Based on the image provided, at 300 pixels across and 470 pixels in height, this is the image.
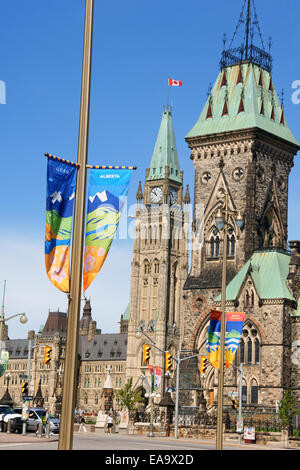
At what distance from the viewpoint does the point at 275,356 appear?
2820 inches

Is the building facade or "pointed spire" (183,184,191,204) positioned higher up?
"pointed spire" (183,184,191,204)

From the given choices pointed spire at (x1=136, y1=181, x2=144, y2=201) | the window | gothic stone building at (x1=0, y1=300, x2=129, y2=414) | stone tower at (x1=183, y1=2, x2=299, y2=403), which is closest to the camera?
the window

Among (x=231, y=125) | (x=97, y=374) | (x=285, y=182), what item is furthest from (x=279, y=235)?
(x=97, y=374)

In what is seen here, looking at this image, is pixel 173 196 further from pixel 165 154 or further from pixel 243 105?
pixel 243 105

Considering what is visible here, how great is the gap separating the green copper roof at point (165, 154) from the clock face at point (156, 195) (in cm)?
211

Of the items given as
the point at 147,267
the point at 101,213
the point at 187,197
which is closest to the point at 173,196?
the point at 187,197

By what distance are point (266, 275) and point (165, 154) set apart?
93.5m

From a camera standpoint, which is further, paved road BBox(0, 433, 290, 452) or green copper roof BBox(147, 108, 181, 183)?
green copper roof BBox(147, 108, 181, 183)

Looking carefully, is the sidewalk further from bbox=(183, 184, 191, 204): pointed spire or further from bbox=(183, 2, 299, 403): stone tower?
bbox=(183, 184, 191, 204): pointed spire

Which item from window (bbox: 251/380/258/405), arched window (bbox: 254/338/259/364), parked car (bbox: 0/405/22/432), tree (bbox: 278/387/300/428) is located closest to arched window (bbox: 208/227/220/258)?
arched window (bbox: 254/338/259/364)

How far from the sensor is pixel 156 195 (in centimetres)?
16875

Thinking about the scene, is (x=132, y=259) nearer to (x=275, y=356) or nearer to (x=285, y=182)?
(x=285, y=182)

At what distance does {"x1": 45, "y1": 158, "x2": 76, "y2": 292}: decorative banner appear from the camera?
14.6 m
